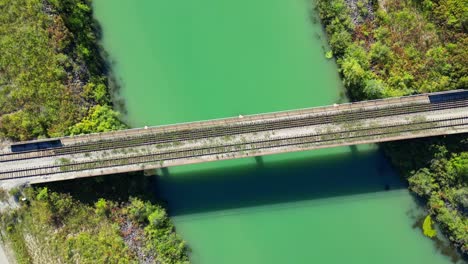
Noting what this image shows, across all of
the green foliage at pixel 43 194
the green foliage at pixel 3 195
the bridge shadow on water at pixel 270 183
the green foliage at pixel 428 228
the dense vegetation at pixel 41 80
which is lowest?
the green foliage at pixel 428 228

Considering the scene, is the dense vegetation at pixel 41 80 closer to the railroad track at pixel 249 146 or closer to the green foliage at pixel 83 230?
the railroad track at pixel 249 146

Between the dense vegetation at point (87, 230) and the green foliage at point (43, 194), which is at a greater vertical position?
the green foliage at point (43, 194)

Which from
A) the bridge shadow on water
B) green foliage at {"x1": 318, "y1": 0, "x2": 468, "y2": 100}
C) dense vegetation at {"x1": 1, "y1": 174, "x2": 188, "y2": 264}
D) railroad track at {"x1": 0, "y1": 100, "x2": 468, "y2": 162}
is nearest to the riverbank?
dense vegetation at {"x1": 1, "y1": 174, "x2": 188, "y2": 264}

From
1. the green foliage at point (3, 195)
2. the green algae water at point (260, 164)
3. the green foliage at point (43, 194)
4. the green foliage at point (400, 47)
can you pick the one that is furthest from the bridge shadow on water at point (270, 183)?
the green foliage at point (3, 195)

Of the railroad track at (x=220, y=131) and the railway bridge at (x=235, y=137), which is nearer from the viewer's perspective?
the railway bridge at (x=235, y=137)

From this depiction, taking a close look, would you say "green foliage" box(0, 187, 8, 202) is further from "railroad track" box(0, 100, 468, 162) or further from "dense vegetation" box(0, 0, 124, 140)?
"dense vegetation" box(0, 0, 124, 140)

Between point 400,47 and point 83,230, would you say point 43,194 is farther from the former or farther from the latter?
point 400,47

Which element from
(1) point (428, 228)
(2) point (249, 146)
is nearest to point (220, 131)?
(2) point (249, 146)
